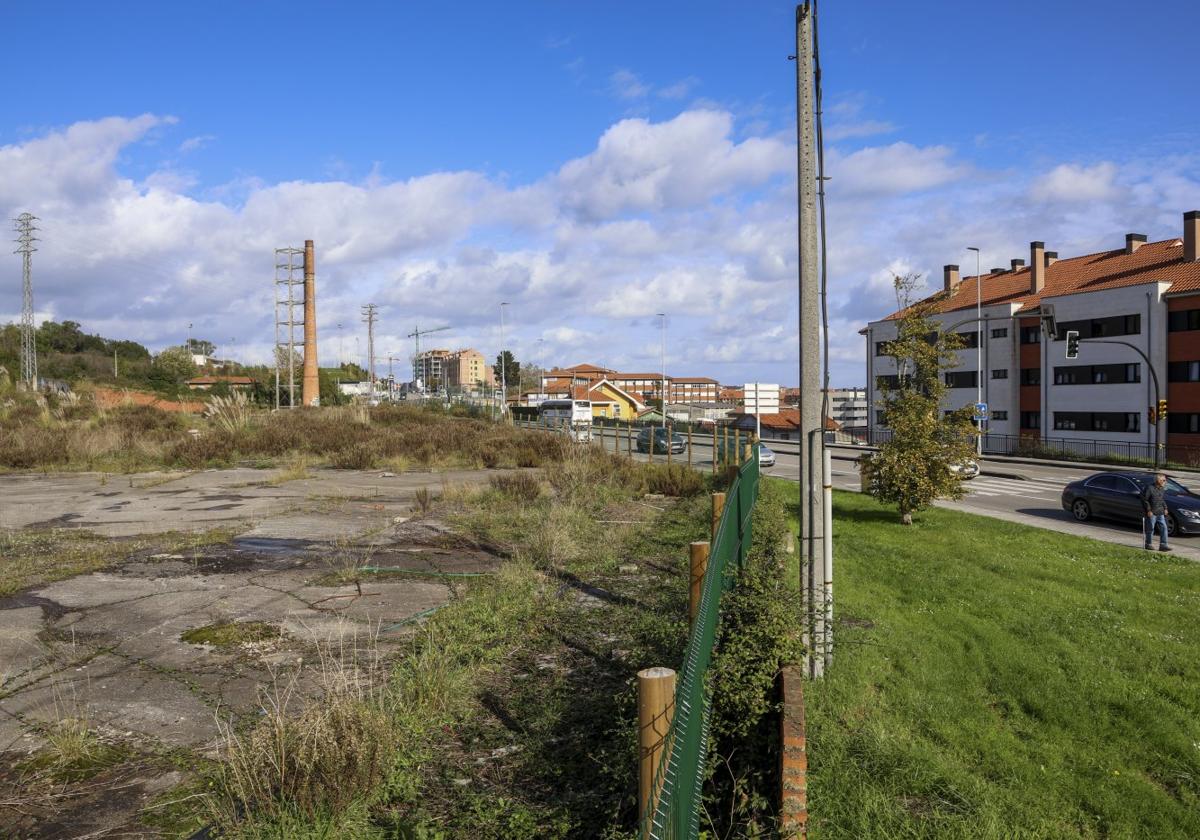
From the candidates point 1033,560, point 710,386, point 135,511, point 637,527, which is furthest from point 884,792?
point 710,386

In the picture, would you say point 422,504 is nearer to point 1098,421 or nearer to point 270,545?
point 270,545

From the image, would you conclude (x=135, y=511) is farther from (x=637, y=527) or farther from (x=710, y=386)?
(x=710, y=386)

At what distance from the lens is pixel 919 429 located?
56.6 feet

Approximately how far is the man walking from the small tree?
3.38m

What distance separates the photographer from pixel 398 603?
831 centimetres

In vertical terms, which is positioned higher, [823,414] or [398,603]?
[823,414]

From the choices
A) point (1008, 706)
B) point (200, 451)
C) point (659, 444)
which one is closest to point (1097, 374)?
point (659, 444)

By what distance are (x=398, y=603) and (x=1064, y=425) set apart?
5232cm

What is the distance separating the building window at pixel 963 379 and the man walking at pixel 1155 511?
140ft

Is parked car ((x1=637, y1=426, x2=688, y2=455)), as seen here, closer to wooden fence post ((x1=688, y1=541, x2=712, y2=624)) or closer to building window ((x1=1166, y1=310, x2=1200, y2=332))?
wooden fence post ((x1=688, y1=541, x2=712, y2=624))

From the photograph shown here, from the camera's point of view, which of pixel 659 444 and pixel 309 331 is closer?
pixel 659 444

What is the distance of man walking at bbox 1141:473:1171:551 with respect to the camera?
15.8 metres

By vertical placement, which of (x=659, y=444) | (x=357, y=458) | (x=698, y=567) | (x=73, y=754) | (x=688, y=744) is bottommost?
(x=73, y=754)

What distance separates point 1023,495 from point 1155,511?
11.4m
